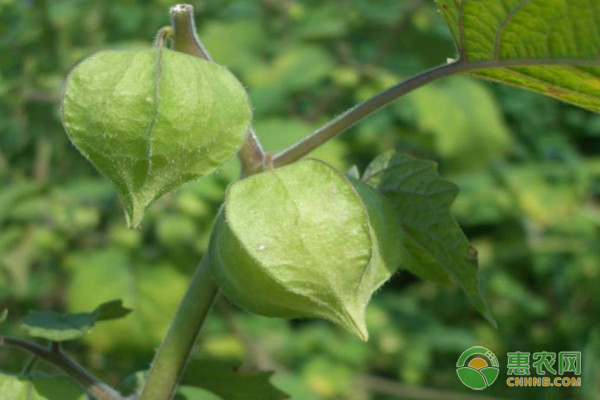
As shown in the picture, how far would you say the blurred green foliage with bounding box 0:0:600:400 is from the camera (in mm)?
2562

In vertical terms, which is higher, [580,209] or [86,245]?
[86,245]

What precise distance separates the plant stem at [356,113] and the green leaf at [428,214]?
9 cm

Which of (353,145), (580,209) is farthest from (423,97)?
(580,209)

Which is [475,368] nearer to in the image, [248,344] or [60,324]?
[60,324]

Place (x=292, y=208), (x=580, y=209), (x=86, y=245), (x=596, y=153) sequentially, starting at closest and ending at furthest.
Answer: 1. (x=292, y=208)
2. (x=86, y=245)
3. (x=580, y=209)
4. (x=596, y=153)

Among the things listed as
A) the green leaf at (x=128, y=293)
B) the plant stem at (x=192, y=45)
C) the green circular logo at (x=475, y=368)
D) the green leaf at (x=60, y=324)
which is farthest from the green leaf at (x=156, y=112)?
the green leaf at (x=128, y=293)

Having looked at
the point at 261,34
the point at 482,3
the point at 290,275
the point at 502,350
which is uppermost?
the point at 482,3

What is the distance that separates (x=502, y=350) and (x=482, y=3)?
2.66m

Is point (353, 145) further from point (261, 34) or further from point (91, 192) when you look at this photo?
point (91, 192)

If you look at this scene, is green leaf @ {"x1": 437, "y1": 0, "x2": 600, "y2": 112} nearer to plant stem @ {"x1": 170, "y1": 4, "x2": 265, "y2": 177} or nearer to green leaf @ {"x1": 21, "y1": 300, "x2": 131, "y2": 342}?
plant stem @ {"x1": 170, "y1": 4, "x2": 265, "y2": 177}

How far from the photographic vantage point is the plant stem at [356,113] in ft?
3.21

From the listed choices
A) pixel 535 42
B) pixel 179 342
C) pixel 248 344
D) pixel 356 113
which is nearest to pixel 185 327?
pixel 179 342

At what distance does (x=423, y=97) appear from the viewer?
9.53 ft

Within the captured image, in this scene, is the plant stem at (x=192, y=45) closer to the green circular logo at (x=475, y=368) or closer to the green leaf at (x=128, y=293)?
the green circular logo at (x=475, y=368)
